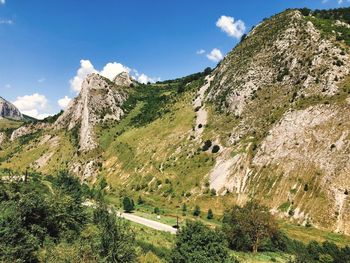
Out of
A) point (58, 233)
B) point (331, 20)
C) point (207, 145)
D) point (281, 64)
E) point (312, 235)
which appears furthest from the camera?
point (331, 20)

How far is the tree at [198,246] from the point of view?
3288cm

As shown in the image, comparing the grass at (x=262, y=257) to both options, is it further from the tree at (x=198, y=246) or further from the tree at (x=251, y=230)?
the tree at (x=198, y=246)

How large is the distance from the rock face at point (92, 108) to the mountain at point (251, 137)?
86cm

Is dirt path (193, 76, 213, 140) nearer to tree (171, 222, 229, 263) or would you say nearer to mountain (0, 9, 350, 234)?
mountain (0, 9, 350, 234)

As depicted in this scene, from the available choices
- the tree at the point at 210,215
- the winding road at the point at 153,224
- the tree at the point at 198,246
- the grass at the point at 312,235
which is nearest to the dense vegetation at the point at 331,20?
the grass at the point at 312,235

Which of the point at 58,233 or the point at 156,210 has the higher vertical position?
the point at 156,210

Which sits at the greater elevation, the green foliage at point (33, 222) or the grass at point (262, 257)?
the green foliage at point (33, 222)

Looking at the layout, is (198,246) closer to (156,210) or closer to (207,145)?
(156,210)

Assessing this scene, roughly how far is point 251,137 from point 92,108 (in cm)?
8336

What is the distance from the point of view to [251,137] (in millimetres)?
83688

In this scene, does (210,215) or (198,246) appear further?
(210,215)

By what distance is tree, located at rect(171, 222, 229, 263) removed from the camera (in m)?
32.9

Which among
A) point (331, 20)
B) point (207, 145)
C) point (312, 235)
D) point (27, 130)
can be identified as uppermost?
point (331, 20)

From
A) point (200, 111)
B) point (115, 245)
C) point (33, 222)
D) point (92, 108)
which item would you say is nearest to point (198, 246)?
point (115, 245)
